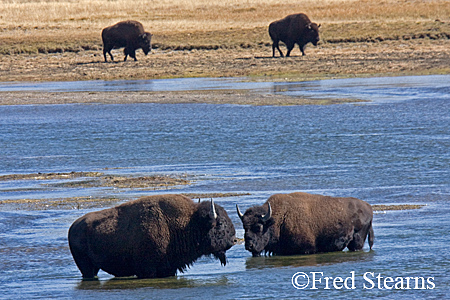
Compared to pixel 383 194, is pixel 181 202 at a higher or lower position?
higher

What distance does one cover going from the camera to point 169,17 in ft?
212

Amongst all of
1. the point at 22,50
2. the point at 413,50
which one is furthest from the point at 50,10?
the point at 413,50

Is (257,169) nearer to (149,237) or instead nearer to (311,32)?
(149,237)

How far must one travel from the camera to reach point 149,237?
8.02 m

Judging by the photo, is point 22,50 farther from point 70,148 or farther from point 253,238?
point 253,238

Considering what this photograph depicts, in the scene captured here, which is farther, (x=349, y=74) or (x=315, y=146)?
(x=349, y=74)

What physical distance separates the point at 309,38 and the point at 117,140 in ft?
73.0

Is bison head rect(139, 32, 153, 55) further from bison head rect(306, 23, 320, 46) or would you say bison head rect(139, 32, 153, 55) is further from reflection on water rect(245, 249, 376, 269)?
reflection on water rect(245, 249, 376, 269)

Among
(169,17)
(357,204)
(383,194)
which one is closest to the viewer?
(357,204)

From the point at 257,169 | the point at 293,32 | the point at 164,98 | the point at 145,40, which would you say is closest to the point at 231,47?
the point at 293,32

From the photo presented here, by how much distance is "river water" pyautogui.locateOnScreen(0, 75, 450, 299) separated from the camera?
7633 millimetres

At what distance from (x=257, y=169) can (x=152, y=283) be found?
591cm

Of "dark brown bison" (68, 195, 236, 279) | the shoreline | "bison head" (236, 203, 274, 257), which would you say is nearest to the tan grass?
the shoreline

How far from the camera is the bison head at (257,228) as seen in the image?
8.66 metres
